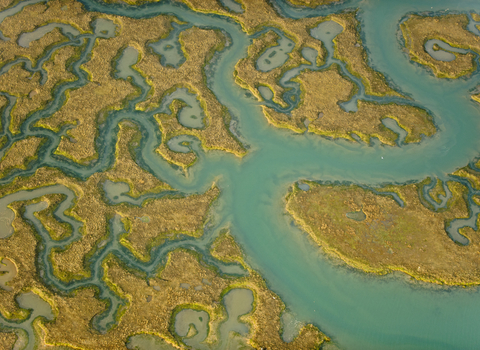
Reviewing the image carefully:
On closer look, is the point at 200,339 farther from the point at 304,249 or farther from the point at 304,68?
the point at 304,68

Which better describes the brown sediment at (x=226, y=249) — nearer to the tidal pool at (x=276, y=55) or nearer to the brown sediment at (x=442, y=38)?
the tidal pool at (x=276, y=55)

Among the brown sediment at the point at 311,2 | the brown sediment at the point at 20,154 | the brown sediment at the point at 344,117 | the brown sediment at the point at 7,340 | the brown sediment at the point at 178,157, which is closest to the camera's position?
the brown sediment at the point at 7,340

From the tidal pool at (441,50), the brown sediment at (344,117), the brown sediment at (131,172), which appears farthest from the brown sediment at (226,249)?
the tidal pool at (441,50)

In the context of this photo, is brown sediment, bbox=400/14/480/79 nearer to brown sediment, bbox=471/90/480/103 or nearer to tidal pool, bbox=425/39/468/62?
tidal pool, bbox=425/39/468/62

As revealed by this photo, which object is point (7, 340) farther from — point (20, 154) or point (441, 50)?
point (441, 50)

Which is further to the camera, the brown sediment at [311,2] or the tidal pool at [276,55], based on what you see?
the brown sediment at [311,2]

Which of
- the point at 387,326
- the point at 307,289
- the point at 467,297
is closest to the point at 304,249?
the point at 307,289

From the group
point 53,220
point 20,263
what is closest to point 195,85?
point 53,220

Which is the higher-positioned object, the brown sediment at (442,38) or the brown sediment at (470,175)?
the brown sediment at (442,38)
